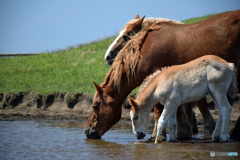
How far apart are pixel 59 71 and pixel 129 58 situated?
29.2 ft

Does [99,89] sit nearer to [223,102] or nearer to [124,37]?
[124,37]

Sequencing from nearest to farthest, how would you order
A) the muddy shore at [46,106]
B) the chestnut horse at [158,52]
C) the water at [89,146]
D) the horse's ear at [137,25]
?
the water at [89,146]
the chestnut horse at [158,52]
the horse's ear at [137,25]
the muddy shore at [46,106]

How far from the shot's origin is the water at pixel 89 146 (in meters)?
6.37

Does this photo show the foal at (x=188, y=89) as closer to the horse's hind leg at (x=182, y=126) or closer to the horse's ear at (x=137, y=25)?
the horse's hind leg at (x=182, y=126)

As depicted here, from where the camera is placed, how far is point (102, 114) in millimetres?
8367

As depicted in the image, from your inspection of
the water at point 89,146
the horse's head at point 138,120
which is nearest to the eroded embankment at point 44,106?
the water at point 89,146

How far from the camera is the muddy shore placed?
1192 cm

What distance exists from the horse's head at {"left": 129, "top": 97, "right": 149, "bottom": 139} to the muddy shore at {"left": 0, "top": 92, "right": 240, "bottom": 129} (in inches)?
156

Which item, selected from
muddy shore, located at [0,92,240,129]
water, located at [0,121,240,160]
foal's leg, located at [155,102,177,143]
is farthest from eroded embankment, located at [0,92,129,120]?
foal's leg, located at [155,102,177,143]

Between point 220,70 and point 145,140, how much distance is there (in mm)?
2202

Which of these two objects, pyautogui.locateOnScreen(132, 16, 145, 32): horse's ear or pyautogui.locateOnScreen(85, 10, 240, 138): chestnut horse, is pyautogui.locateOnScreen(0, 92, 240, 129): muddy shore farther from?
pyautogui.locateOnScreen(132, 16, 145, 32): horse's ear

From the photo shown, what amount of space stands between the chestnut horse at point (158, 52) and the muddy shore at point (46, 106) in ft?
10.4

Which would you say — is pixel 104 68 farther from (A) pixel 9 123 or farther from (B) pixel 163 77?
(B) pixel 163 77

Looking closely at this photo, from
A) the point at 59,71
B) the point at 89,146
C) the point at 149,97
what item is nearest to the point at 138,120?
the point at 149,97
